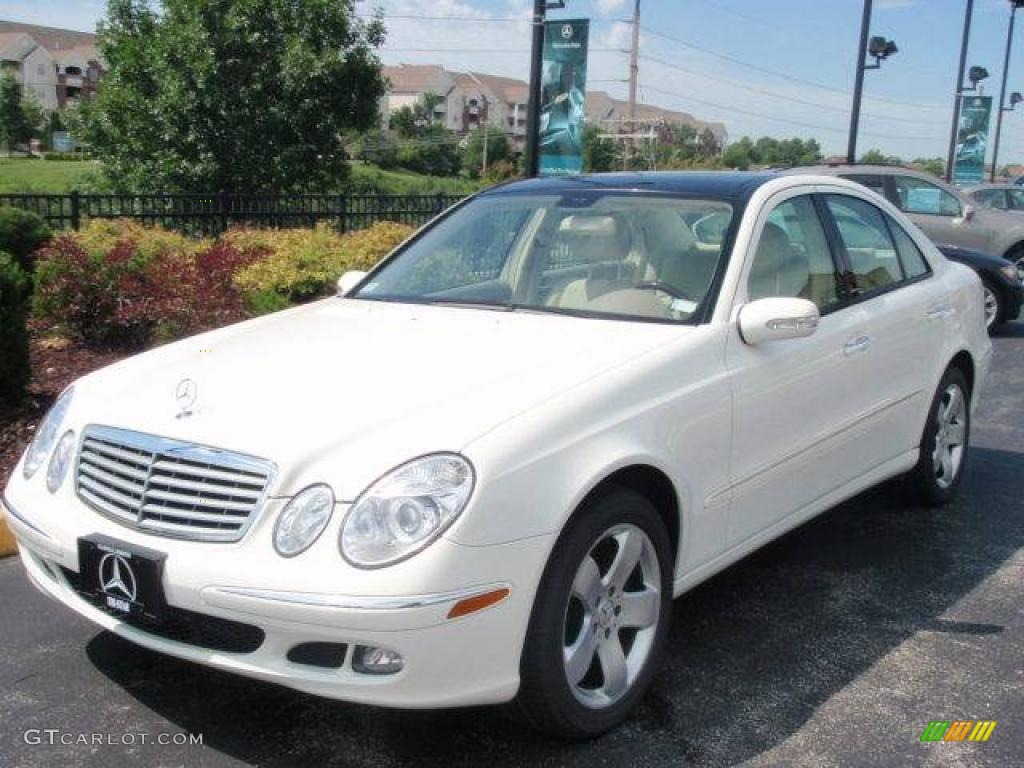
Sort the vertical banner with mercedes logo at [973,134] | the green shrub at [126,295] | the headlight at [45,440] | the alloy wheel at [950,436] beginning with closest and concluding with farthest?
the headlight at [45,440], the alloy wheel at [950,436], the green shrub at [126,295], the vertical banner with mercedes logo at [973,134]

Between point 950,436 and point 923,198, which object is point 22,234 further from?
point 923,198

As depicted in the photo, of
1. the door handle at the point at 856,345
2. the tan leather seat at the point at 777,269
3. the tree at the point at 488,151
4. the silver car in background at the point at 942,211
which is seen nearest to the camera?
the tan leather seat at the point at 777,269

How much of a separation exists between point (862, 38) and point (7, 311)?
17.6 meters

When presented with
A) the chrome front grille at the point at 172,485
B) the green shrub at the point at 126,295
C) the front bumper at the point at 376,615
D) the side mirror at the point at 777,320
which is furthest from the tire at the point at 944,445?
the green shrub at the point at 126,295

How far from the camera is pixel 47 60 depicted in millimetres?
114375

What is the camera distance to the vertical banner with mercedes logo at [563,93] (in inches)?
475

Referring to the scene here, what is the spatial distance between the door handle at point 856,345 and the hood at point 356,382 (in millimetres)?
1022

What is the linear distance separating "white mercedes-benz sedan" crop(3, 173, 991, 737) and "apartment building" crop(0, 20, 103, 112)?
11713cm

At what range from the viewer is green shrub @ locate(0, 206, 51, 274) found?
8.62 meters

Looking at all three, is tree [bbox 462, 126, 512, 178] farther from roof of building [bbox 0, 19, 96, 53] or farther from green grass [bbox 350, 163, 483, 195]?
roof of building [bbox 0, 19, 96, 53]

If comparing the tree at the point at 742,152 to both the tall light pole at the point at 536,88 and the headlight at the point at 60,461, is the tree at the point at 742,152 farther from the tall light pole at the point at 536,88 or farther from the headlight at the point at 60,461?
the headlight at the point at 60,461

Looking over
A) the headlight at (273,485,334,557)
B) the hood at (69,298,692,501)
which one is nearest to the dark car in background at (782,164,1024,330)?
the hood at (69,298,692,501)

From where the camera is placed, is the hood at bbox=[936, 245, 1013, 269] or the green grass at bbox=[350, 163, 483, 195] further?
the green grass at bbox=[350, 163, 483, 195]

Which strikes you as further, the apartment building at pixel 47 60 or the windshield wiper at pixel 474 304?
the apartment building at pixel 47 60
